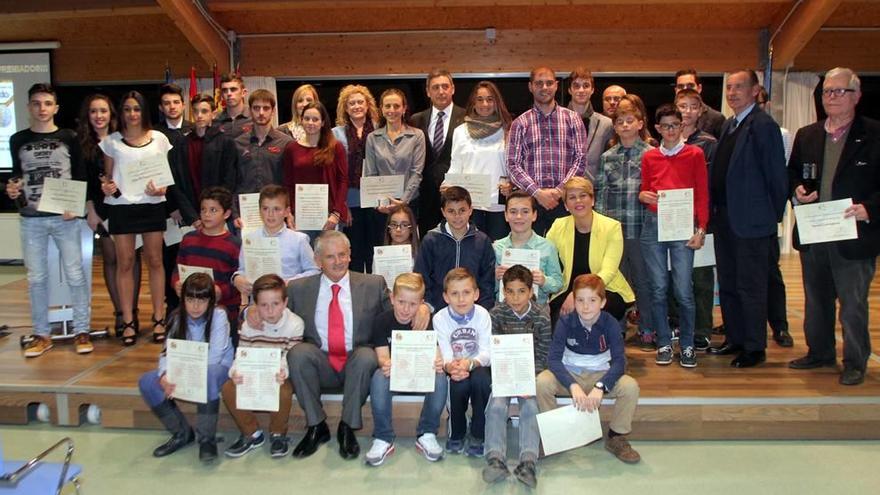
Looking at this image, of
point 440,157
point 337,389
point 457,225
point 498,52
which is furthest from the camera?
point 498,52

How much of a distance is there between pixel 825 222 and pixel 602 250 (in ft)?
3.76

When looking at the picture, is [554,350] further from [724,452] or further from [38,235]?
[38,235]

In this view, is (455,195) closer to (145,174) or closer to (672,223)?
(672,223)

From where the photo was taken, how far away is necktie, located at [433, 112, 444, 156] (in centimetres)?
485

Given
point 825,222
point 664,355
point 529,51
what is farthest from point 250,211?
point 529,51

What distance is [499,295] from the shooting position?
3.93 m

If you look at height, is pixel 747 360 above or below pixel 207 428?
above

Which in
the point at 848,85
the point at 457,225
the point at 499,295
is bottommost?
the point at 499,295

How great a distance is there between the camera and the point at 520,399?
3.33 metres

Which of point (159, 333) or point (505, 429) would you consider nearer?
point (505, 429)

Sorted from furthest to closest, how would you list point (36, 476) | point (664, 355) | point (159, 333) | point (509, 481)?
Result: point (159, 333)
point (664, 355)
point (509, 481)
point (36, 476)

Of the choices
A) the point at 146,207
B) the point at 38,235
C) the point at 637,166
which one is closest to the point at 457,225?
the point at 637,166

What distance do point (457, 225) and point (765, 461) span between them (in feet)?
6.24

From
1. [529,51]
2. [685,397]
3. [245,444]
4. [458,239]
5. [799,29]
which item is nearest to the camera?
[245,444]
